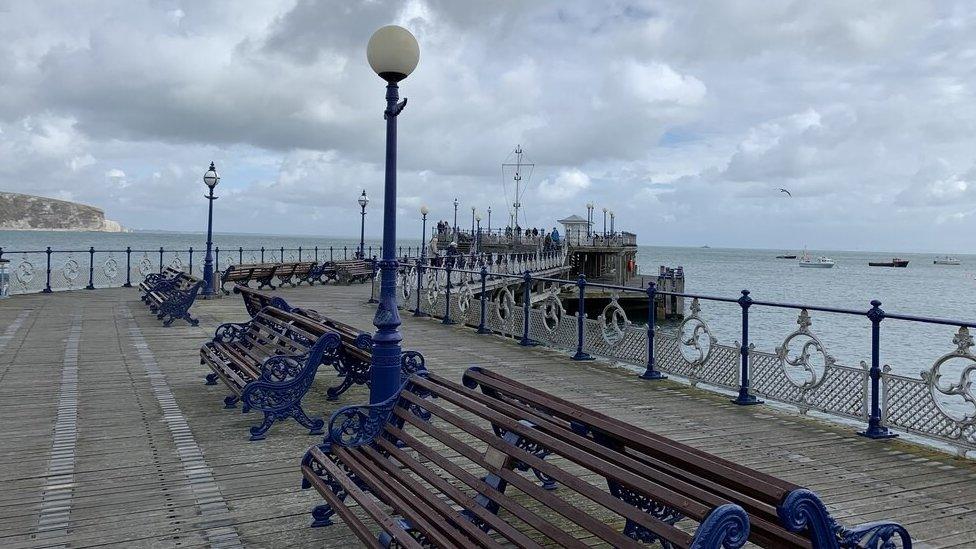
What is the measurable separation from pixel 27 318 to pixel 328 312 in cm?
643

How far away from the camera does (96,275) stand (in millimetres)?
24219

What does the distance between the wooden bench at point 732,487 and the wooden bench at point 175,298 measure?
12208 mm

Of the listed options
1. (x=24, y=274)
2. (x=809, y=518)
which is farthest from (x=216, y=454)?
(x=24, y=274)

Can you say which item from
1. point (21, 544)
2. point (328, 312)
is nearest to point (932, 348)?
point (328, 312)

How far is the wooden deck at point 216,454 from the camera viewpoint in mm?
4371

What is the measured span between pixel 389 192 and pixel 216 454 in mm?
2636

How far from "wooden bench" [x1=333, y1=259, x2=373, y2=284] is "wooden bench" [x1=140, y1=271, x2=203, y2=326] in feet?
46.4

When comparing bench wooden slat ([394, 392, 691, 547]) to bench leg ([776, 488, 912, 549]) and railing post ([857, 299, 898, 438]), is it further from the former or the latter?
railing post ([857, 299, 898, 438])

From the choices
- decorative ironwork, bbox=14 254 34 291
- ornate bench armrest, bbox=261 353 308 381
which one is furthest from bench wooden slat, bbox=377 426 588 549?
decorative ironwork, bbox=14 254 34 291

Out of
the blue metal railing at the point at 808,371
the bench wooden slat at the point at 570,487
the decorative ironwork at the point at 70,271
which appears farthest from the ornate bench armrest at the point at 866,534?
the decorative ironwork at the point at 70,271

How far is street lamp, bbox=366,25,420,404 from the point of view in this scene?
235 inches

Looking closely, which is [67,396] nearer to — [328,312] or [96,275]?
[328,312]

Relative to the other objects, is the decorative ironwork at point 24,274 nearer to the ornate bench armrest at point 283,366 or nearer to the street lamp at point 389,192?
the ornate bench armrest at point 283,366

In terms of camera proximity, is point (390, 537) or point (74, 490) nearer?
point (390, 537)
